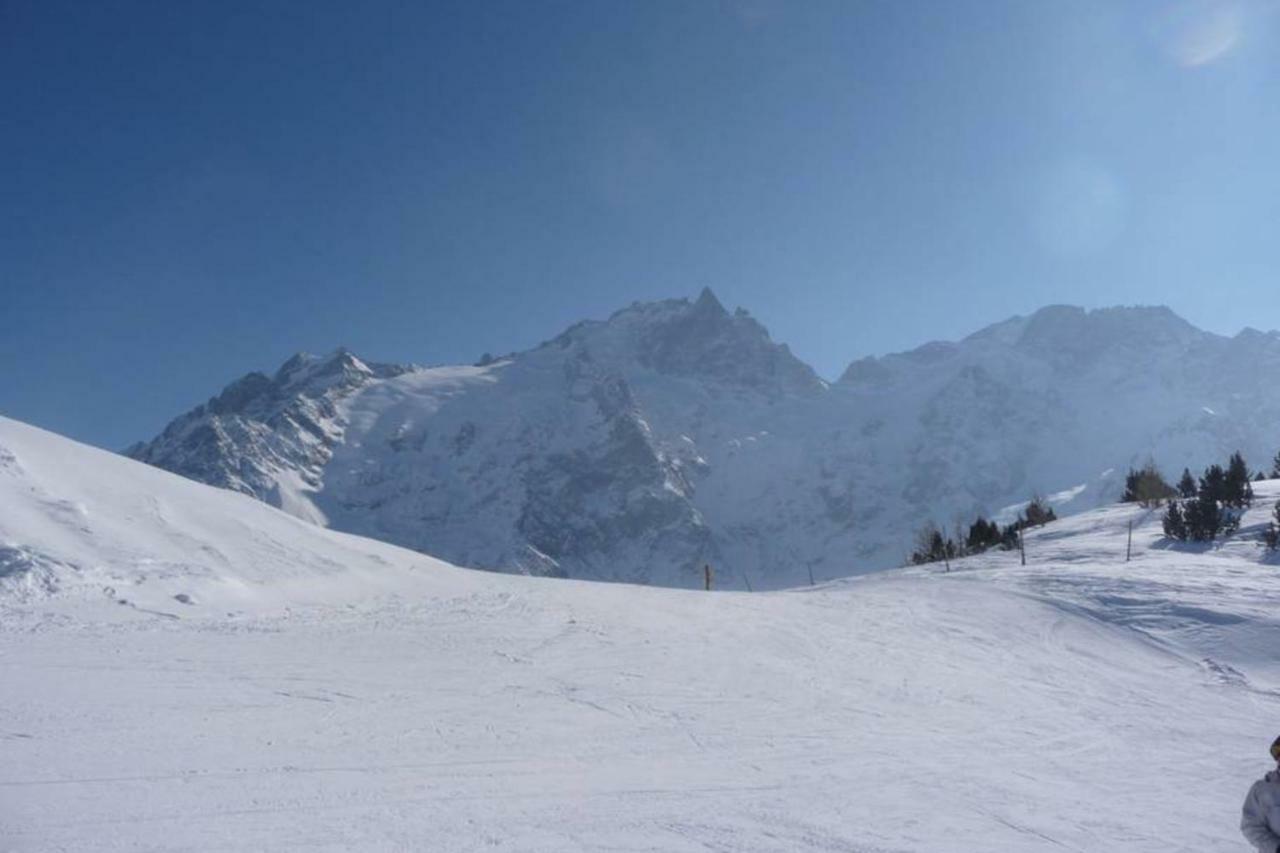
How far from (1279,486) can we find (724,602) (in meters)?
25.8

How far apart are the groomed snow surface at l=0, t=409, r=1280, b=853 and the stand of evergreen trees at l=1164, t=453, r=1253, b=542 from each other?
580cm

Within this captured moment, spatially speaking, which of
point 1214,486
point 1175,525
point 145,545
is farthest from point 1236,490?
point 145,545

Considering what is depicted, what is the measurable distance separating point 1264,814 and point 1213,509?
2548 cm

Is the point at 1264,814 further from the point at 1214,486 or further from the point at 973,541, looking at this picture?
the point at 973,541

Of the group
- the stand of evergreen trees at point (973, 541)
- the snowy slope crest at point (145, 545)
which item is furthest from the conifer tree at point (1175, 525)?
the snowy slope crest at point (145, 545)

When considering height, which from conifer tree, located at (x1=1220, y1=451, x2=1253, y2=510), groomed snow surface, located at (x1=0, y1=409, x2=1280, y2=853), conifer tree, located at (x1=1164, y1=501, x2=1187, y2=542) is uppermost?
conifer tree, located at (x1=1220, y1=451, x2=1253, y2=510)

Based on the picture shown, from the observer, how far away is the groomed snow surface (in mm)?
7352

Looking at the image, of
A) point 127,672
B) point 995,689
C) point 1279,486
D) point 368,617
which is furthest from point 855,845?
point 1279,486

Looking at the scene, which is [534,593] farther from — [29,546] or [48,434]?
[48,434]

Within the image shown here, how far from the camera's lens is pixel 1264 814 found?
17.3 feet

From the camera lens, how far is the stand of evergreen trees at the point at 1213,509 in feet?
85.1

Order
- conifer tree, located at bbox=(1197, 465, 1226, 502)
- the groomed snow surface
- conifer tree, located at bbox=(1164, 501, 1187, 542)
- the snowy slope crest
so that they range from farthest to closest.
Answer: conifer tree, located at bbox=(1197, 465, 1226, 502)
conifer tree, located at bbox=(1164, 501, 1187, 542)
the snowy slope crest
the groomed snow surface

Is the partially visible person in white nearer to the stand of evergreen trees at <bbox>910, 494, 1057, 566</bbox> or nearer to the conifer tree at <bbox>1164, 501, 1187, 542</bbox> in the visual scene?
the conifer tree at <bbox>1164, 501, 1187, 542</bbox>

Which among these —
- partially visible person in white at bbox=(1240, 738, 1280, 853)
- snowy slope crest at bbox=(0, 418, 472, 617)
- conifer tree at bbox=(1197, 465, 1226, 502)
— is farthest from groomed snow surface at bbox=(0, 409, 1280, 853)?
conifer tree at bbox=(1197, 465, 1226, 502)
